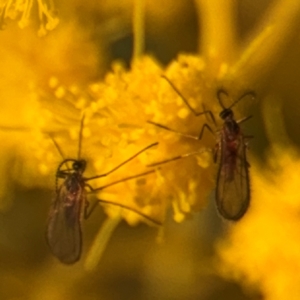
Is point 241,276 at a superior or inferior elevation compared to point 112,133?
inferior

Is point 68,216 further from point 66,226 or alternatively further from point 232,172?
point 232,172

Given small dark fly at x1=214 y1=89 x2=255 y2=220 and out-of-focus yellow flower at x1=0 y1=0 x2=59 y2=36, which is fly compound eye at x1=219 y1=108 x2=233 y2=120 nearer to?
small dark fly at x1=214 y1=89 x2=255 y2=220

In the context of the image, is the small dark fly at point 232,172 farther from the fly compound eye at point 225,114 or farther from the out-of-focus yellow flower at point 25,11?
the out-of-focus yellow flower at point 25,11

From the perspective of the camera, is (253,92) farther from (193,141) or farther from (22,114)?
(22,114)

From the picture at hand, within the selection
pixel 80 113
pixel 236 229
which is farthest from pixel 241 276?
pixel 80 113

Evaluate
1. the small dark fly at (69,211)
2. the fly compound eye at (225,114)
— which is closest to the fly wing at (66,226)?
the small dark fly at (69,211)

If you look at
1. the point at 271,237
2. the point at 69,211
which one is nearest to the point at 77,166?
the point at 69,211

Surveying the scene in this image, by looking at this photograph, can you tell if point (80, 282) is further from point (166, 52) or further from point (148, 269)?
point (166, 52)
